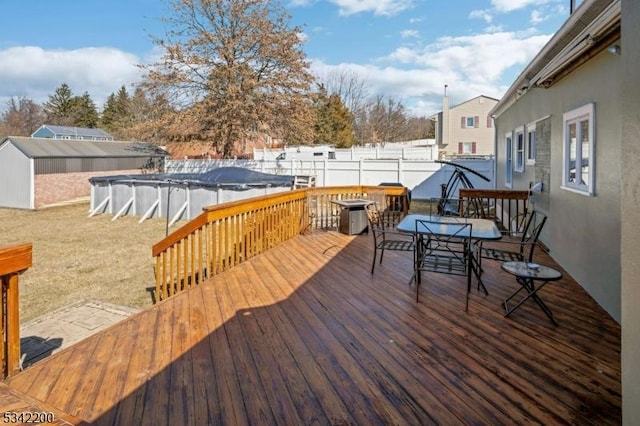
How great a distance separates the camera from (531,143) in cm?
684

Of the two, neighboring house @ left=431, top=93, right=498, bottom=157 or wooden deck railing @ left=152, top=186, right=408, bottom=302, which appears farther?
neighboring house @ left=431, top=93, right=498, bottom=157

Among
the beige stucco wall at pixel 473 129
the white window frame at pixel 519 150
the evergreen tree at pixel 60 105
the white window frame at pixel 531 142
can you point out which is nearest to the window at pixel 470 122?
the beige stucco wall at pixel 473 129

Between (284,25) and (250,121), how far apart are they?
5.15 meters

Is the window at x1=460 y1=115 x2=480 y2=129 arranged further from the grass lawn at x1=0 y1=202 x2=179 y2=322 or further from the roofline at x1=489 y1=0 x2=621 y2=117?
the roofline at x1=489 y1=0 x2=621 y2=117

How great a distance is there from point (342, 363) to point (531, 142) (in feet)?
20.1

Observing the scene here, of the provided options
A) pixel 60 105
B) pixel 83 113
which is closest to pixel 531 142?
pixel 83 113

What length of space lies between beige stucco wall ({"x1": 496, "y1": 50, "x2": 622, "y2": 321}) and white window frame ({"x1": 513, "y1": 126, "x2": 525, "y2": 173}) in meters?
1.92

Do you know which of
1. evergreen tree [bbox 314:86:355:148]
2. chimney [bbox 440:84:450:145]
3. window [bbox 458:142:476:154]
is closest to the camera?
chimney [bbox 440:84:450:145]

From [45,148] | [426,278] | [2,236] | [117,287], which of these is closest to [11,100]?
[45,148]

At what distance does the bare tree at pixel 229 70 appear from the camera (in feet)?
58.3

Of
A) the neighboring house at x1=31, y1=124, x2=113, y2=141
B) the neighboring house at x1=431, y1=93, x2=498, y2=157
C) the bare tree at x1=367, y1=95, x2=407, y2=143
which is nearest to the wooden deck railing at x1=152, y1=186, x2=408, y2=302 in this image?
the neighboring house at x1=431, y1=93, x2=498, y2=157

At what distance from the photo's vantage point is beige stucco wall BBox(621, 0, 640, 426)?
1.35 metres

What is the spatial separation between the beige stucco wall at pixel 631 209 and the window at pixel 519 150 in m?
6.66

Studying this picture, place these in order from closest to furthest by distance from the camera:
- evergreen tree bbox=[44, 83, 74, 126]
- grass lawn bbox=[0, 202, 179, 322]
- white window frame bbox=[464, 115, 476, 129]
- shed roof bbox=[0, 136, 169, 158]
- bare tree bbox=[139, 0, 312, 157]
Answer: grass lawn bbox=[0, 202, 179, 322]
shed roof bbox=[0, 136, 169, 158]
bare tree bbox=[139, 0, 312, 157]
white window frame bbox=[464, 115, 476, 129]
evergreen tree bbox=[44, 83, 74, 126]
